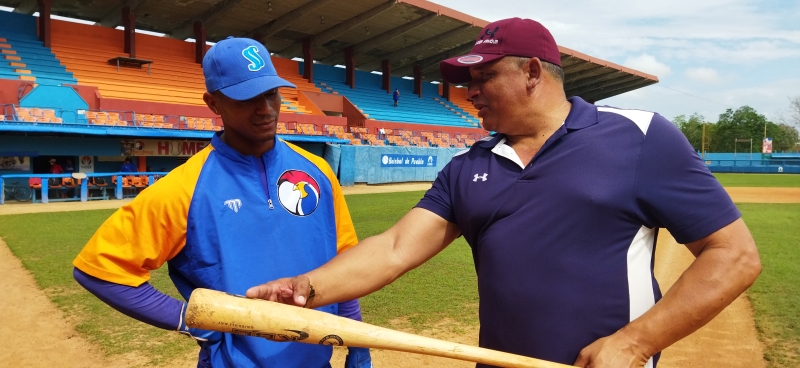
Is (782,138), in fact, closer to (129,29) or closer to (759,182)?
(759,182)

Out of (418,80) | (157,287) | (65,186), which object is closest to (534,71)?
(157,287)

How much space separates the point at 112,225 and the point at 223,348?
57cm

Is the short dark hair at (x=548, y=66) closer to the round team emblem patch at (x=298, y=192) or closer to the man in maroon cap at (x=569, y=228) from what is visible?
the man in maroon cap at (x=569, y=228)

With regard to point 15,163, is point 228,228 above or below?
above

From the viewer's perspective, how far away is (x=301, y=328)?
1.63 meters

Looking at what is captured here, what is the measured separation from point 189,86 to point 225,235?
25484mm

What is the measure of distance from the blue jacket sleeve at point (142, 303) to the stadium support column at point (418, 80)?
1531 inches

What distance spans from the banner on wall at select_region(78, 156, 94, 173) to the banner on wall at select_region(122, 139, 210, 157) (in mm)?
1120

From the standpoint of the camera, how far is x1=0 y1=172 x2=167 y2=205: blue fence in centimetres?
1623

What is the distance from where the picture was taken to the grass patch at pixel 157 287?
495cm

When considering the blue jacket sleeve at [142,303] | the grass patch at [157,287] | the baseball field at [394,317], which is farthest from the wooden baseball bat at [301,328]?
the grass patch at [157,287]

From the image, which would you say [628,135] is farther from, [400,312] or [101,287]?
[400,312]

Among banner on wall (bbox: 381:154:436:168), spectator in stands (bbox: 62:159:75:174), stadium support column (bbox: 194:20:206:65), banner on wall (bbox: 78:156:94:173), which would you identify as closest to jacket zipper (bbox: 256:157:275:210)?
spectator in stands (bbox: 62:159:75:174)

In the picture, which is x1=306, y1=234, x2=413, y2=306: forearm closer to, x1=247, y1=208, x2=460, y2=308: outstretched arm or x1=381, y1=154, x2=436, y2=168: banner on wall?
x1=247, y1=208, x2=460, y2=308: outstretched arm
